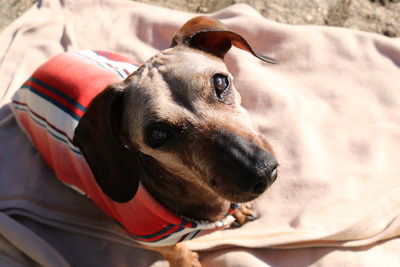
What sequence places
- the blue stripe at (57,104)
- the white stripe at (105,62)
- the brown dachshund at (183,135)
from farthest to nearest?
the white stripe at (105,62) < the blue stripe at (57,104) < the brown dachshund at (183,135)

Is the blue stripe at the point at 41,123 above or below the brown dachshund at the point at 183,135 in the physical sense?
below

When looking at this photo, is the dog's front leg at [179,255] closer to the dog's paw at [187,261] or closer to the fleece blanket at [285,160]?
the dog's paw at [187,261]

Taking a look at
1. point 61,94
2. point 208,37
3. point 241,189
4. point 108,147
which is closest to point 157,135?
point 108,147

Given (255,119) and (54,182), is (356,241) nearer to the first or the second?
(255,119)

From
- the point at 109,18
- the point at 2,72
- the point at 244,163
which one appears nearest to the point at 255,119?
the point at 244,163

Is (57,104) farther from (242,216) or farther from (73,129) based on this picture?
(242,216)

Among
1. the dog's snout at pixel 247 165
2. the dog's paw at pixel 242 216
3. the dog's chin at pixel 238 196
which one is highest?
the dog's snout at pixel 247 165

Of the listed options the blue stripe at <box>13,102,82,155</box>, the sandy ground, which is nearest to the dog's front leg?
the blue stripe at <box>13,102,82,155</box>

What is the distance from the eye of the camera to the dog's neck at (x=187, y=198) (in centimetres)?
254

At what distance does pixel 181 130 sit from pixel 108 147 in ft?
1.47

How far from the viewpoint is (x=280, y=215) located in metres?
3.15

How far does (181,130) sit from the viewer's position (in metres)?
2.24

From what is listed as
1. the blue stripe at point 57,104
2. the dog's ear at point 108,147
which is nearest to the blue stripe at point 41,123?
the blue stripe at point 57,104

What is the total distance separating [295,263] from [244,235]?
378 mm
